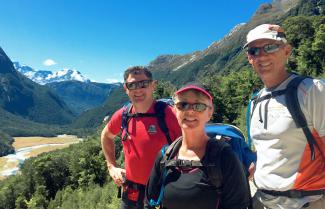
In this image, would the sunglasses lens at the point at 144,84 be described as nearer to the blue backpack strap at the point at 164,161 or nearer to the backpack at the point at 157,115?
the backpack at the point at 157,115

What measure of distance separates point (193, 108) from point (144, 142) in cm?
166

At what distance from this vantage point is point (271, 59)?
4.28m

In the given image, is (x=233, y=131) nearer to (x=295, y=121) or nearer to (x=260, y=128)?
(x=260, y=128)

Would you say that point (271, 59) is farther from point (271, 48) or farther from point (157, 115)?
point (157, 115)

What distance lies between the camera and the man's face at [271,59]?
4.26m

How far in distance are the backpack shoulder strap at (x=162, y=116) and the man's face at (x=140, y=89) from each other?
0.17 m

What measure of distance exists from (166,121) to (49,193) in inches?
2487

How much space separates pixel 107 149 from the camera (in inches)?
248

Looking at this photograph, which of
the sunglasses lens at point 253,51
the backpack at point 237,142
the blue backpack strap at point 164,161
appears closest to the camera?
the blue backpack strap at point 164,161

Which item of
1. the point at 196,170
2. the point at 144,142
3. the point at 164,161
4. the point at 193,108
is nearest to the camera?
the point at 196,170

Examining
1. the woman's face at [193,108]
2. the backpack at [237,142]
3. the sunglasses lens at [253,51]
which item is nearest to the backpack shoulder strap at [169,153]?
the woman's face at [193,108]

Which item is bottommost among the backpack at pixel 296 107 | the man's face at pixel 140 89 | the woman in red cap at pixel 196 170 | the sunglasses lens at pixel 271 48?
the woman in red cap at pixel 196 170

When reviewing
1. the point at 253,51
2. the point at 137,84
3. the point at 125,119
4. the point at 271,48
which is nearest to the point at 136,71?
the point at 137,84

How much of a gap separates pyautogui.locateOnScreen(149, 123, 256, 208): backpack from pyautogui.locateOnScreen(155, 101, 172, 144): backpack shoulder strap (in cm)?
59
